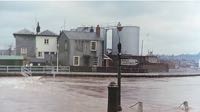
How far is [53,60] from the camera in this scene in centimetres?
7362

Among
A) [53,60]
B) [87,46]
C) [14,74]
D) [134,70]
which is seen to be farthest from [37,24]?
[14,74]

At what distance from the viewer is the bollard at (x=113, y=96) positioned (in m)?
13.7

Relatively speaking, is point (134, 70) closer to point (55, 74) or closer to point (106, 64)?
point (106, 64)

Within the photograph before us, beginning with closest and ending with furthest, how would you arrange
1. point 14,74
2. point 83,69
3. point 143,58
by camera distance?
point 14,74, point 83,69, point 143,58

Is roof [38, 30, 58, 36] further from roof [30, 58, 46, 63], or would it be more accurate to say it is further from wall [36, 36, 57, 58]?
roof [30, 58, 46, 63]

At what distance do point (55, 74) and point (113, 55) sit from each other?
1715 centimetres

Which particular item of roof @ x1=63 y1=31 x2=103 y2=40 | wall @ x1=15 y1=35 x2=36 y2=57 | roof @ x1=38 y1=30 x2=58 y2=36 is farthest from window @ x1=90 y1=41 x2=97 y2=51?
wall @ x1=15 y1=35 x2=36 y2=57

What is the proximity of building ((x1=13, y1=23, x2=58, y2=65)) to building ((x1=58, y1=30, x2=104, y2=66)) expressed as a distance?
270 inches

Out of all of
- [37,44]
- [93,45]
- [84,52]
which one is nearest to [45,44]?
[37,44]

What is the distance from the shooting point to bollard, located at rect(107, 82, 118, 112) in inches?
538

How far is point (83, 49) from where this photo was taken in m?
67.8

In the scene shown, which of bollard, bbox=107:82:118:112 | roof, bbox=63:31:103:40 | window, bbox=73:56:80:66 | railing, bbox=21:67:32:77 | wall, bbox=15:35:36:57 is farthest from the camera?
wall, bbox=15:35:36:57

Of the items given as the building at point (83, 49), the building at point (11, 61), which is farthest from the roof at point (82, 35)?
the building at point (11, 61)

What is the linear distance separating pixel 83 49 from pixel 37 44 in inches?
462
